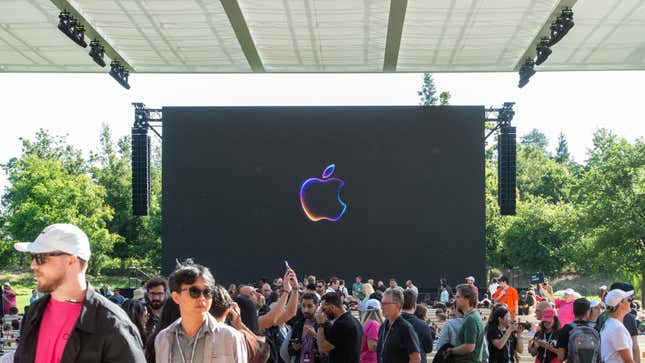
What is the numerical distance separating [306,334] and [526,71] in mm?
12630

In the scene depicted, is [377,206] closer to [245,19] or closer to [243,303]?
[245,19]

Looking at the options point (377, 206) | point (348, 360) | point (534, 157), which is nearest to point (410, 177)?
point (377, 206)

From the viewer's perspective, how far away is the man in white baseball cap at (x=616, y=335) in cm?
500

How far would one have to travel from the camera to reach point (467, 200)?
69.1 ft

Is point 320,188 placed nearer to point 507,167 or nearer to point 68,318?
point 507,167

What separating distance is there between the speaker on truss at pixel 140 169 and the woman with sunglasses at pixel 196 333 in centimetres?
1766

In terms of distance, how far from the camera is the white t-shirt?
5.00 metres

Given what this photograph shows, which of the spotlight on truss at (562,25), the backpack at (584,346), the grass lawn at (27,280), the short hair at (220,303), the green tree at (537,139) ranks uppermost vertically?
the green tree at (537,139)

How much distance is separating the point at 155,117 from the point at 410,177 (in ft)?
21.9

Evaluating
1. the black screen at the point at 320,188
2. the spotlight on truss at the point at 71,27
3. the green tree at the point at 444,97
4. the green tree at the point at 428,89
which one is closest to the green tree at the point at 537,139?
the green tree at the point at 428,89

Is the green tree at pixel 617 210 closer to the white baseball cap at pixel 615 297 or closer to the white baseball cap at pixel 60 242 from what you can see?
the white baseball cap at pixel 615 297

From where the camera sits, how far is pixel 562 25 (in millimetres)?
13898

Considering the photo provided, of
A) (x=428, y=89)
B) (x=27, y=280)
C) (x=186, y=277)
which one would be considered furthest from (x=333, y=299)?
(x=428, y=89)

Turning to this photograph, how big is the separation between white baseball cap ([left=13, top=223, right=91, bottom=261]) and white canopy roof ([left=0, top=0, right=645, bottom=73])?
11430mm
